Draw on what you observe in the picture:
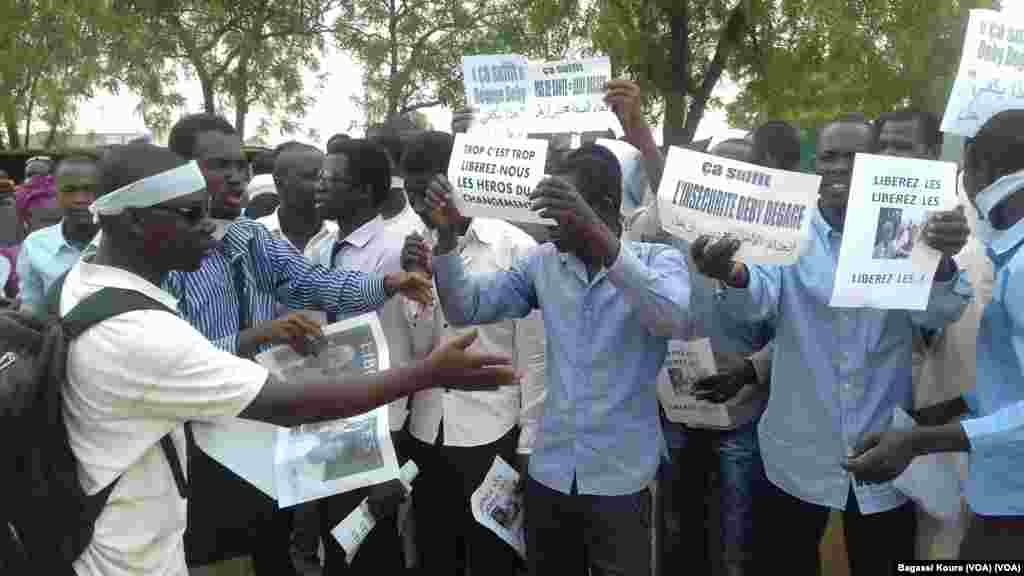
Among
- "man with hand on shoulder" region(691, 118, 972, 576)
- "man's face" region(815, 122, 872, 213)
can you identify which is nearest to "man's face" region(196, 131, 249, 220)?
"man with hand on shoulder" region(691, 118, 972, 576)

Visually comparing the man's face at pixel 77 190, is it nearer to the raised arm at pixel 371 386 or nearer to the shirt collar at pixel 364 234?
the shirt collar at pixel 364 234

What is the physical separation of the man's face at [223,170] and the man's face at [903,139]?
251 cm

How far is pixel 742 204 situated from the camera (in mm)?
3078

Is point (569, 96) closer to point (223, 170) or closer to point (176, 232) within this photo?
point (223, 170)

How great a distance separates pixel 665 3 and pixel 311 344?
1144 centimetres

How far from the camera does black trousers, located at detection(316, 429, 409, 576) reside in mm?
4176

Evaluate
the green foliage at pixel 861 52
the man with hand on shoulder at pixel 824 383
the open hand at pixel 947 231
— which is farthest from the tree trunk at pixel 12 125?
the open hand at pixel 947 231

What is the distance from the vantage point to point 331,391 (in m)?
2.39

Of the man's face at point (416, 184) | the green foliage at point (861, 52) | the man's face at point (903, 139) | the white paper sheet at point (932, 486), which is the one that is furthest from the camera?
the green foliage at point (861, 52)

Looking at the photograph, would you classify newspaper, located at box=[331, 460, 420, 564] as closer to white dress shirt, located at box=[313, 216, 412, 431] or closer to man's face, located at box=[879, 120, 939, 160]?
white dress shirt, located at box=[313, 216, 412, 431]

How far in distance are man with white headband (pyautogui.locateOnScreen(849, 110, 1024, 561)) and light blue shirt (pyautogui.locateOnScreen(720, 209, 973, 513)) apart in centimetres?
33

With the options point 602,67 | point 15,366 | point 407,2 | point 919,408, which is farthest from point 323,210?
point 407,2

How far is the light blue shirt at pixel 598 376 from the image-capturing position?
10.5ft

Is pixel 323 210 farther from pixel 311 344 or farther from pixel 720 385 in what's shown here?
pixel 720 385
